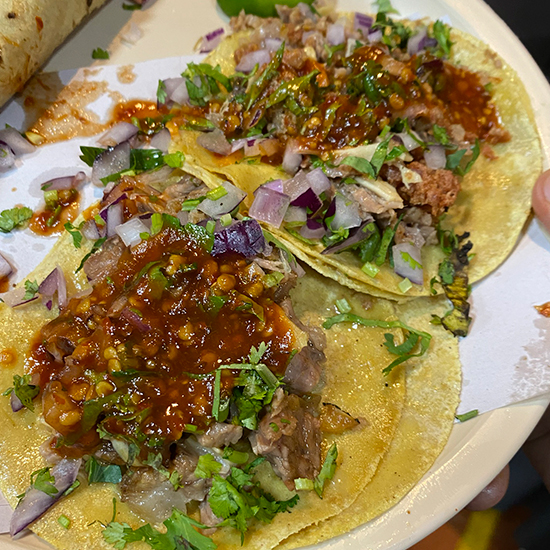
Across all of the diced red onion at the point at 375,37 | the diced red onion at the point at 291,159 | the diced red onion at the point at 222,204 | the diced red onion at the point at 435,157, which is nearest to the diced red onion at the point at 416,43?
the diced red onion at the point at 375,37

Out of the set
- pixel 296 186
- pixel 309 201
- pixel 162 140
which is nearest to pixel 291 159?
pixel 296 186

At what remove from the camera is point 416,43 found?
343 cm

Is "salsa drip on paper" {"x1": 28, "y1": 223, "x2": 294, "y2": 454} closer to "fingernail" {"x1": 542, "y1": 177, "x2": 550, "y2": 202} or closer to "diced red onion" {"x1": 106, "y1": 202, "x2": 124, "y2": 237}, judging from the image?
"diced red onion" {"x1": 106, "y1": 202, "x2": 124, "y2": 237}

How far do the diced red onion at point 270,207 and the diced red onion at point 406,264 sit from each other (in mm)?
776

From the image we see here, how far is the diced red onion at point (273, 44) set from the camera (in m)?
3.43

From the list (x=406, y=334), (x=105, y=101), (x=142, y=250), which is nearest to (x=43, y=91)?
(x=105, y=101)

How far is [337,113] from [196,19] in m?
1.67

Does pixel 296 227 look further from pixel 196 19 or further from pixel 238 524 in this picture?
pixel 196 19

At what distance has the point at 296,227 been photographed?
2922 mm

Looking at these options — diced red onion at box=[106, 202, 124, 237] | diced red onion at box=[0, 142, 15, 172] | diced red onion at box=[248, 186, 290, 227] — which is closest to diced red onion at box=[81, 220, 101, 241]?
diced red onion at box=[106, 202, 124, 237]

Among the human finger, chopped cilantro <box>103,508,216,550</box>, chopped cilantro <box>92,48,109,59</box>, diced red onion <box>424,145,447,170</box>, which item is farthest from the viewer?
chopped cilantro <box>92,48,109,59</box>

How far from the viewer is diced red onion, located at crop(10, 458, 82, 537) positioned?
2406 mm

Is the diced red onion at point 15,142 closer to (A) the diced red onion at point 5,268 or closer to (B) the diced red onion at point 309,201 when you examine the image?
(A) the diced red onion at point 5,268

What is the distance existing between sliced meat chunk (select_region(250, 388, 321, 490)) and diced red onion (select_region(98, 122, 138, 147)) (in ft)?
6.91
